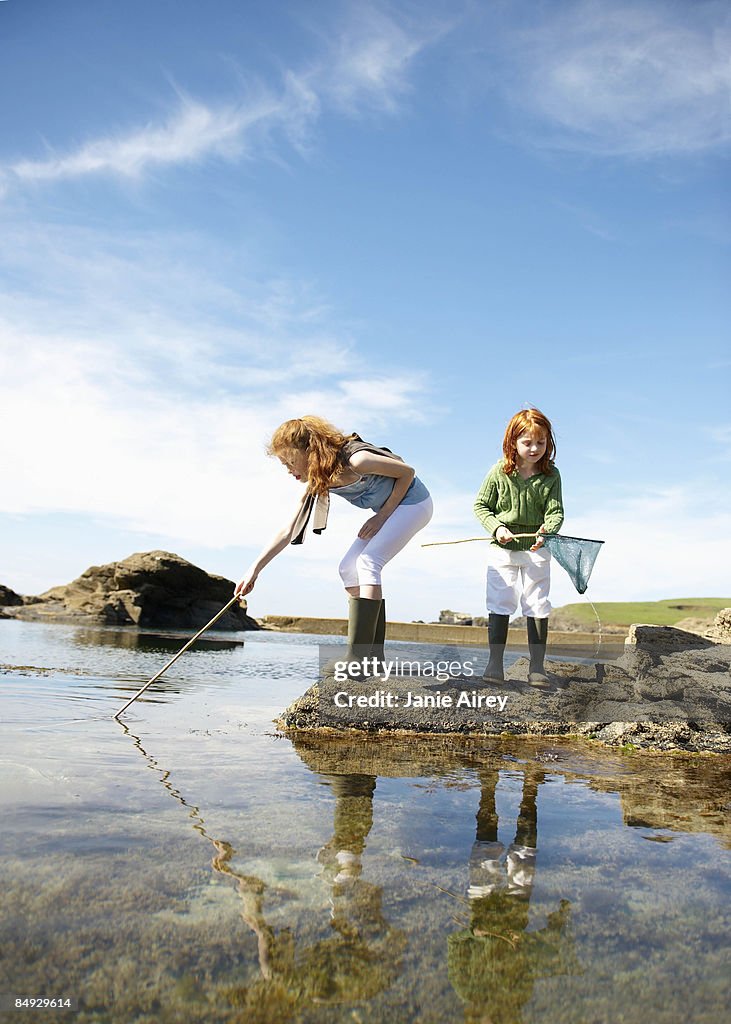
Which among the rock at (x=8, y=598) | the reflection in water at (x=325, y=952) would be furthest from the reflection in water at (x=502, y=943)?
the rock at (x=8, y=598)

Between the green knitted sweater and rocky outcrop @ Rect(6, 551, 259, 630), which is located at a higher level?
the green knitted sweater

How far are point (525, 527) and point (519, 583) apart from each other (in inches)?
17.1

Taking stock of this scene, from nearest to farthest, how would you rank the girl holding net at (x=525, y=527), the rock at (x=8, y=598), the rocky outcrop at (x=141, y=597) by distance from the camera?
1. the girl holding net at (x=525, y=527)
2. the rocky outcrop at (x=141, y=597)
3. the rock at (x=8, y=598)

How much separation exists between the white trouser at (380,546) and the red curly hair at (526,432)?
91 centimetres

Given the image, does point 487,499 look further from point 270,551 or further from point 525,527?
point 270,551

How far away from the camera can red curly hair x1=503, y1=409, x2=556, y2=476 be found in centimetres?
552

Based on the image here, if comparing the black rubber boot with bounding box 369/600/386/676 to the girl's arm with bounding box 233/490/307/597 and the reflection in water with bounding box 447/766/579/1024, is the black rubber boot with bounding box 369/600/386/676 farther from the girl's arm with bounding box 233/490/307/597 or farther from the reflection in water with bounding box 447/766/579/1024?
the reflection in water with bounding box 447/766/579/1024

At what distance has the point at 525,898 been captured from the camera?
1856 mm

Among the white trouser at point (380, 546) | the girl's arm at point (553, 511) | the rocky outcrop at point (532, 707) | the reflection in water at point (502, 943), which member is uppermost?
the girl's arm at point (553, 511)

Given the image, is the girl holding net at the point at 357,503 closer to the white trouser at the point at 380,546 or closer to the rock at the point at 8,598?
the white trouser at the point at 380,546

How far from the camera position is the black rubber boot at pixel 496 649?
17.1ft

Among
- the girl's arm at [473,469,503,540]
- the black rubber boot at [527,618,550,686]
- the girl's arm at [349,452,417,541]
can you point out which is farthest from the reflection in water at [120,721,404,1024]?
the girl's arm at [473,469,503,540]

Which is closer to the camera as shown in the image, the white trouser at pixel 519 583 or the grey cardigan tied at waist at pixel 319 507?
the grey cardigan tied at waist at pixel 319 507

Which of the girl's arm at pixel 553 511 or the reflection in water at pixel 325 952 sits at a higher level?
the girl's arm at pixel 553 511
